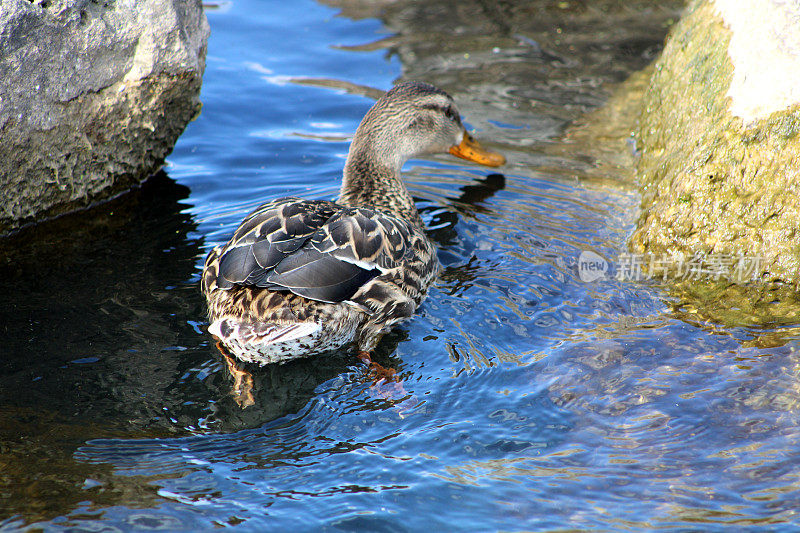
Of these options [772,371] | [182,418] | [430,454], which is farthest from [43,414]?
[772,371]

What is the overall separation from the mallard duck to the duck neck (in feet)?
0.51

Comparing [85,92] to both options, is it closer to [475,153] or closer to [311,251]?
[311,251]

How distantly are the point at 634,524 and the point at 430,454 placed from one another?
3.27 ft

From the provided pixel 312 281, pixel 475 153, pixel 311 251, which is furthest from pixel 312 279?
pixel 475 153

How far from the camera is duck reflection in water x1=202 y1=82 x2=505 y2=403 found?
4371 mm

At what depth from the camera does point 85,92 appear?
5.91 metres

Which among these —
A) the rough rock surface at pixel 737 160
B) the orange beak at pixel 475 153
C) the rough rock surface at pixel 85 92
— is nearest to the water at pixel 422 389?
the orange beak at pixel 475 153

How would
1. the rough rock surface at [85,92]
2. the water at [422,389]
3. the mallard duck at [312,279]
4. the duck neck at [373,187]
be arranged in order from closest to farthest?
1. the water at [422,389]
2. the mallard duck at [312,279]
3. the rough rock surface at [85,92]
4. the duck neck at [373,187]

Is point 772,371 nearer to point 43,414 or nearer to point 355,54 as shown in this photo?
point 43,414

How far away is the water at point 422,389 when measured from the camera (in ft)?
11.5

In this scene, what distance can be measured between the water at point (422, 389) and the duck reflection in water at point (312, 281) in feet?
0.56

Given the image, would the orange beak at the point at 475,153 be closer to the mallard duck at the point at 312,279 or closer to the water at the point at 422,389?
the water at the point at 422,389

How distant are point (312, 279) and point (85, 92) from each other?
276 centimetres

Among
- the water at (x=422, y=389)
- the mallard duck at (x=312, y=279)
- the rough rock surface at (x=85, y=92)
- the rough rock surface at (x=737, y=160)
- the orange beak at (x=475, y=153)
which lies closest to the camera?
the water at (x=422, y=389)
